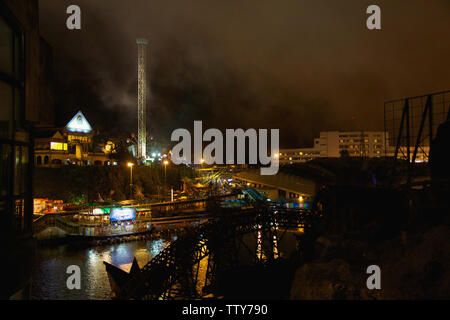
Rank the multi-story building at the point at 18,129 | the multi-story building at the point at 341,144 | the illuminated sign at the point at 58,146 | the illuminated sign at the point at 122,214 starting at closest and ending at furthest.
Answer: the multi-story building at the point at 18,129 → the illuminated sign at the point at 122,214 → the illuminated sign at the point at 58,146 → the multi-story building at the point at 341,144

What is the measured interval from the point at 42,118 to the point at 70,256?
83.4ft

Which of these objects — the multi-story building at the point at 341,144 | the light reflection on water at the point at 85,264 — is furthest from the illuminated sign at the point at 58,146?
the multi-story building at the point at 341,144

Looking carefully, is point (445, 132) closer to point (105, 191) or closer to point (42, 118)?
point (42, 118)

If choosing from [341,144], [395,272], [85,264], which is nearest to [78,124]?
[85,264]

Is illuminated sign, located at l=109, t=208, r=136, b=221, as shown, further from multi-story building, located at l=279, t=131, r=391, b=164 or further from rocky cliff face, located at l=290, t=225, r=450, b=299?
multi-story building, located at l=279, t=131, r=391, b=164

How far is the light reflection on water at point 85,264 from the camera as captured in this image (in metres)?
19.6

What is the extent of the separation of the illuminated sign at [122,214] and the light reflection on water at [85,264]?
147 inches

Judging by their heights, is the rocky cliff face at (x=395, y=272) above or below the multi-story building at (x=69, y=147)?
below

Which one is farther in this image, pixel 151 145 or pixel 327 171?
pixel 151 145

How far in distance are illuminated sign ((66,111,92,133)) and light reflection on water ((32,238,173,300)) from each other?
34033 mm

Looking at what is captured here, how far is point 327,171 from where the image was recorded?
3281 cm

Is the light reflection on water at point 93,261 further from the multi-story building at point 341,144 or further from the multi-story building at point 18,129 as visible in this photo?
the multi-story building at point 341,144

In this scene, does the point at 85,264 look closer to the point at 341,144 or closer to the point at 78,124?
the point at 78,124
